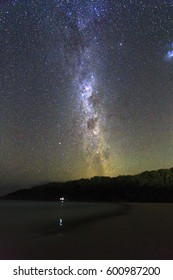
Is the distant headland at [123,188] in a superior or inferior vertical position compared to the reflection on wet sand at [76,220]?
superior

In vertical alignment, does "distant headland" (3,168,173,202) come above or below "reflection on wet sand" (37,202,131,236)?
above

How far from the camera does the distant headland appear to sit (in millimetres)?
63969

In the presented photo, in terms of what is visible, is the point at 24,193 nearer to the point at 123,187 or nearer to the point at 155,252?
the point at 123,187

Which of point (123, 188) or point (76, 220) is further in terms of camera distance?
point (123, 188)

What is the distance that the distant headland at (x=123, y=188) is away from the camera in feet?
210

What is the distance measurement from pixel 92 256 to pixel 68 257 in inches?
24.3

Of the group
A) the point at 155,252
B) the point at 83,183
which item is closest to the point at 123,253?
the point at 155,252

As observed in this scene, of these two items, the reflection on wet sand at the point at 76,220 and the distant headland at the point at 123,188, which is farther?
the distant headland at the point at 123,188

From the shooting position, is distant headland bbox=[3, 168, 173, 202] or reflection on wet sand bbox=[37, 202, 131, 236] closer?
reflection on wet sand bbox=[37, 202, 131, 236]

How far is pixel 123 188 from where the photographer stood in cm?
7494

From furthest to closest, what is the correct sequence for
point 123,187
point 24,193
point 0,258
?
point 24,193, point 123,187, point 0,258

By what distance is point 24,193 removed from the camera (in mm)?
122875
